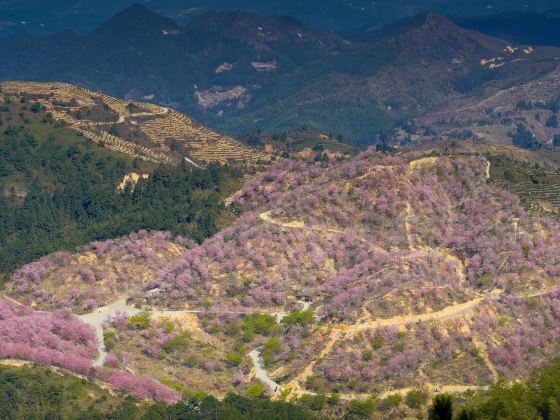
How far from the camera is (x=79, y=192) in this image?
13150 cm

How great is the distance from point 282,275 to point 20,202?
42185 mm

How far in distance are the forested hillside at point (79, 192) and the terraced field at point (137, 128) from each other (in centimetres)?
542

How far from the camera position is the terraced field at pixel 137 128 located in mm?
151125

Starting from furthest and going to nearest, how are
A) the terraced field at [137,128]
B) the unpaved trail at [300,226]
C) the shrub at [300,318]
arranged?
the terraced field at [137,128]
the unpaved trail at [300,226]
the shrub at [300,318]

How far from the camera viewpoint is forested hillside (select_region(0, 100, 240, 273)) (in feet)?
380

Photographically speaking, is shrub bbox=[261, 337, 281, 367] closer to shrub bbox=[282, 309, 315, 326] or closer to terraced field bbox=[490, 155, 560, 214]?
shrub bbox=[282, 309, 315, 326]

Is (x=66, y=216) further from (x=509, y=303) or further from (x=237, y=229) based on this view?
(x=509, y=303)

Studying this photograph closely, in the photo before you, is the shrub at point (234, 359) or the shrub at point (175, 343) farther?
the shrub at point (175, 343)

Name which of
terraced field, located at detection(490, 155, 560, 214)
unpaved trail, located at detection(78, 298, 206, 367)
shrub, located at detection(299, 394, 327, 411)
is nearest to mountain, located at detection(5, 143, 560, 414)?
unpaved trail, located at detection(78, 298, 206, 367)

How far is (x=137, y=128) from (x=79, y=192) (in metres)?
31.3

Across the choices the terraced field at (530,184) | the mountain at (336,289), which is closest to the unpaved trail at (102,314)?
the mountain at (336,289)

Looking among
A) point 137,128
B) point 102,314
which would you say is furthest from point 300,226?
point 137,128

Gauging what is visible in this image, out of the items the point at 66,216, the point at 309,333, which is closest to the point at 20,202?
the point at 66,216

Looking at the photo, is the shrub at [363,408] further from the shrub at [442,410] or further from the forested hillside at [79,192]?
the forested hillside at [79,192]
